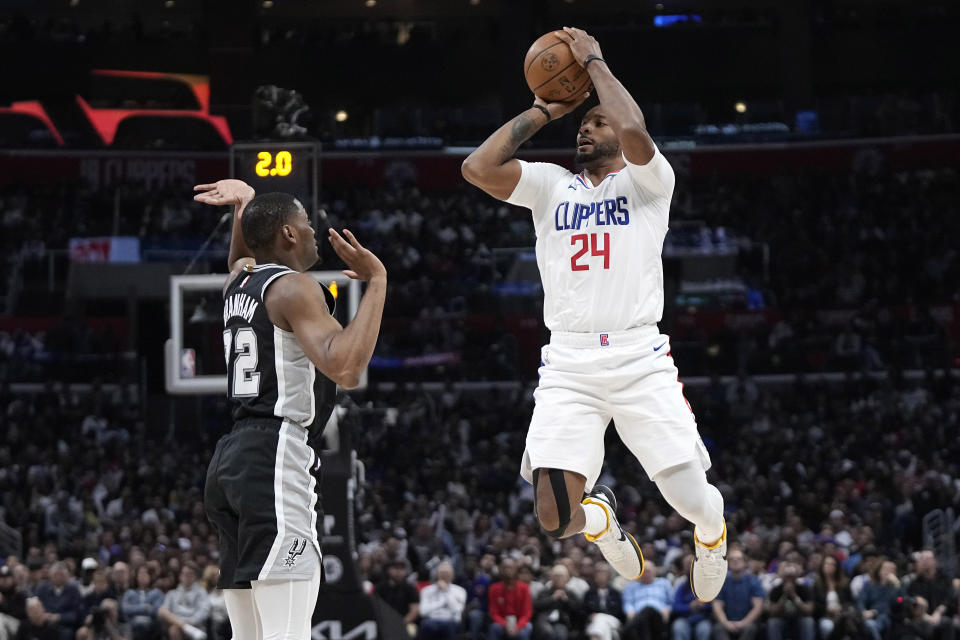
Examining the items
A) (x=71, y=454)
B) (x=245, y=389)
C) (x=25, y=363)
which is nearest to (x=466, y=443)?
(x=71, y=454)

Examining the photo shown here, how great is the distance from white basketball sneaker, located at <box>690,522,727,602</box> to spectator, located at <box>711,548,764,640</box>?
6517 millimetres

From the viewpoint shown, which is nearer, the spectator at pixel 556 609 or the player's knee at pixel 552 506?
the player's knee at pixel 552 506

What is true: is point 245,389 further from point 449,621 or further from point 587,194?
point 449,621

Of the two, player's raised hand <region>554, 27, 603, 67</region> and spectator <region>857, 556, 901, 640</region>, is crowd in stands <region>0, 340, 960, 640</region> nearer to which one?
spectator <region>857, 556, 901, 640</region>

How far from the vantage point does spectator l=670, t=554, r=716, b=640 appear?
13297 millimetres

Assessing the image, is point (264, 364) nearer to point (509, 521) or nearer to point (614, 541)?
point (614, 541)

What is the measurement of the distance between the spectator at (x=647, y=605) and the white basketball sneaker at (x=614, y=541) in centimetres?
638

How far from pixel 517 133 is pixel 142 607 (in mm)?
9199

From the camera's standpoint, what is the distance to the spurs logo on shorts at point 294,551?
5.00 meters

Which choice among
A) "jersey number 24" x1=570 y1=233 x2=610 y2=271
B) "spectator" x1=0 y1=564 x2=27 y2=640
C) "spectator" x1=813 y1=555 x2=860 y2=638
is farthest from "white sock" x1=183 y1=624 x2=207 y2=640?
"jersey number 24" x1=570 y1=233 x2=610 y2=271

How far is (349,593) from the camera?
12156mm

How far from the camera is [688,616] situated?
13453mm

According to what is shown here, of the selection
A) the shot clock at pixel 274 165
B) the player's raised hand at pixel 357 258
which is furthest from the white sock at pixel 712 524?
the shot clock at pixel 274 165

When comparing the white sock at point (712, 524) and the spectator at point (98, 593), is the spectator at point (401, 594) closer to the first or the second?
the spectator at point (98, 593)
